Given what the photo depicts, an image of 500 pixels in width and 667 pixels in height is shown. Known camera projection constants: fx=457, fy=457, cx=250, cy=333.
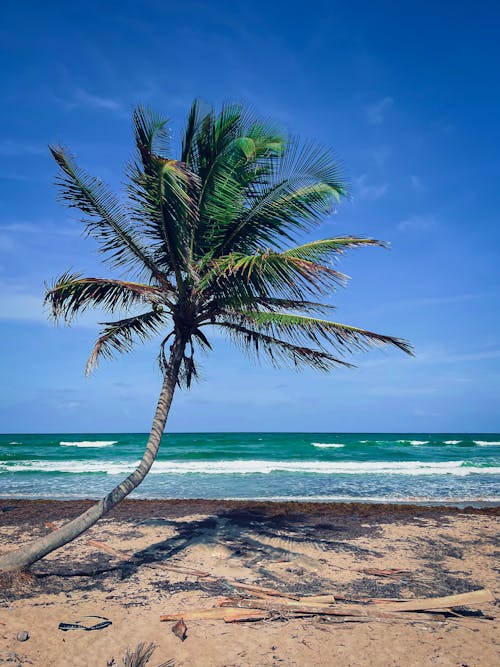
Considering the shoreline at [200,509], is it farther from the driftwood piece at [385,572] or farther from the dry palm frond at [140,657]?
the dry palm frond at [140,657]

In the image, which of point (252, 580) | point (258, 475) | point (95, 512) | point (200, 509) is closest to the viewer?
point (95, 512)

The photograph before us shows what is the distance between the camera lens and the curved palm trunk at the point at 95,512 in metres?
5.79

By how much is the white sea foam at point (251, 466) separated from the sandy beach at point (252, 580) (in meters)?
14.2

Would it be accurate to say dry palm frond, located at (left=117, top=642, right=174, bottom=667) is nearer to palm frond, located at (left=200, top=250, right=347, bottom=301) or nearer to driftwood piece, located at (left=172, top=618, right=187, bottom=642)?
driftwood piece, located at (left=172, top=618, right=187, bottom=642)

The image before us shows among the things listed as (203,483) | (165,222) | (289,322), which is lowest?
(203,483)

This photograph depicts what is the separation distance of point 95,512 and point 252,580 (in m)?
2.30

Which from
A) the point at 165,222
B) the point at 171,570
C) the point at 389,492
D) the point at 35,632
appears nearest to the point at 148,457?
the point at 171,570

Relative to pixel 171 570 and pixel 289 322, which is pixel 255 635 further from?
pixel 289 322

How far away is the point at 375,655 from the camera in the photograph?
4309mm

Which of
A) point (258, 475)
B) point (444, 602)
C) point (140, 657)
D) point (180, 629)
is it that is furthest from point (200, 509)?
point (258, 475)

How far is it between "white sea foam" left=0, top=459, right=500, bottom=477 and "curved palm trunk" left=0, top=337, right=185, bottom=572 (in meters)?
17.8

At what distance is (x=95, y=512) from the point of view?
5.95 meters

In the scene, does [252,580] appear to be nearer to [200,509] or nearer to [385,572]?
[385,572]

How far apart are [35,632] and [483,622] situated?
473cm
